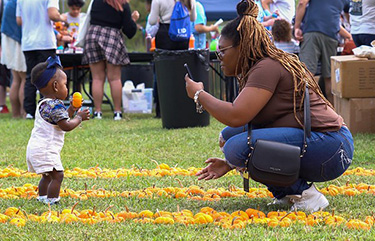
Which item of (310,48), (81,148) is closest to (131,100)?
(310,48)

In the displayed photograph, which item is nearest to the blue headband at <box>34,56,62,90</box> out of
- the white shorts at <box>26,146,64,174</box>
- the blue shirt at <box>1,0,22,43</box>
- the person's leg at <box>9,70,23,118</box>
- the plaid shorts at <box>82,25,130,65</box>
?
the white shorts at <box>26,146,64,174</box>

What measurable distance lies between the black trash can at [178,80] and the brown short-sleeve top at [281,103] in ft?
15.4

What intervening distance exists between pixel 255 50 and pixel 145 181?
64.4 inches

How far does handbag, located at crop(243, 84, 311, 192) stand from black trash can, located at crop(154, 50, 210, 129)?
485cm

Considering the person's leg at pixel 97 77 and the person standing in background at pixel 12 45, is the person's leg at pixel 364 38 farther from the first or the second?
the person standing in background at pixel 12 45

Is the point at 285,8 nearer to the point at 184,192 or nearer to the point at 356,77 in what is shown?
the point at 356,77

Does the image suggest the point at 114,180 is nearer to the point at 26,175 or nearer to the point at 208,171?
the point at 26,175

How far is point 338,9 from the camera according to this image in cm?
950

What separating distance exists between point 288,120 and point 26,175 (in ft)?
8.30

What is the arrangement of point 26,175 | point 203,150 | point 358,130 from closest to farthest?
point 26,175
point 203,150
point 358,130

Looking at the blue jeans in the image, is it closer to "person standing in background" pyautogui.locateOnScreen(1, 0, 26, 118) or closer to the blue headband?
the blue headband

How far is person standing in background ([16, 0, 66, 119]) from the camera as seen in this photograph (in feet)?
32.9

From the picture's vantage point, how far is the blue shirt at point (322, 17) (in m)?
9.27

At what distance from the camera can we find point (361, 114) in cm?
780
